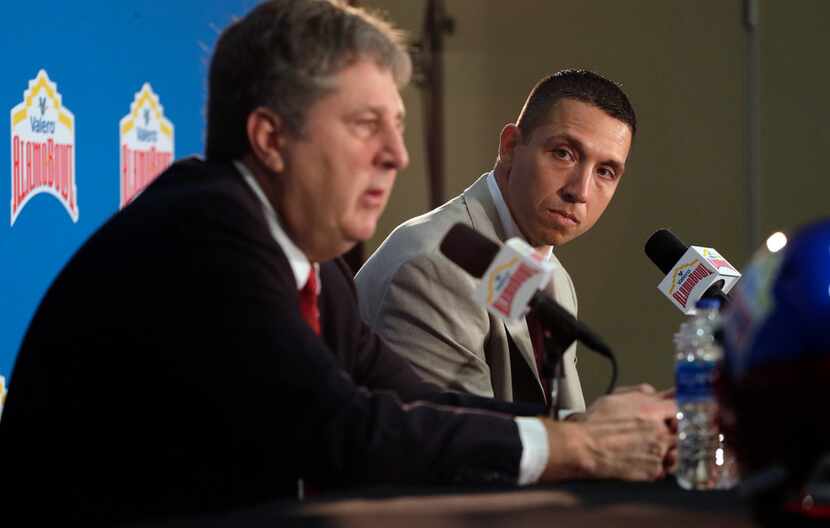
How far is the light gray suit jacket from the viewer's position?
2.41 metres

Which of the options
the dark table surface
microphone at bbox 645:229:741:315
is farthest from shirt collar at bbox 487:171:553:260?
the dark table surface

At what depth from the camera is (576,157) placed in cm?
277

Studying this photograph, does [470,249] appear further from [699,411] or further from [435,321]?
[435,321]

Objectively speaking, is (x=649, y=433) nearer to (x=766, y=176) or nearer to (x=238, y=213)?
(x=238, y=213)

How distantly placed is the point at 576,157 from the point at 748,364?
1.62 metres

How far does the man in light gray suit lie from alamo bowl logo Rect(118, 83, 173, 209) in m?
0.69

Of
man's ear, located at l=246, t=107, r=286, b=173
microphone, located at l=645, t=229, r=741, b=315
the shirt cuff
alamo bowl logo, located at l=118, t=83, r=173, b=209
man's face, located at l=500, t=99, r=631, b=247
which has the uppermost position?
alamo bowl logo, located at l=118, t=83, r=173, b=209

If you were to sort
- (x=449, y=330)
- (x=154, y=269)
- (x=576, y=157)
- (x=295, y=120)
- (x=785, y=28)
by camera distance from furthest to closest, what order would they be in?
(x=785, y=28)
(x=576, y=157)
(x=449, y=330)
(x=295, y=120)
(x=154, y=269)

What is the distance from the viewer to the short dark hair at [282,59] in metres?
1.68

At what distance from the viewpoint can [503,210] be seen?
2.76m

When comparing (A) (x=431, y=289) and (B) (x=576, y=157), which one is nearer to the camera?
(A) (x=431, y=289)

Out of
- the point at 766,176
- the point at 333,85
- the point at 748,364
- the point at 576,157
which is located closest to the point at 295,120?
the point at 333,85

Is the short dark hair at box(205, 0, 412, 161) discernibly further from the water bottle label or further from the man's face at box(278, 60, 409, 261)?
the water bottle label

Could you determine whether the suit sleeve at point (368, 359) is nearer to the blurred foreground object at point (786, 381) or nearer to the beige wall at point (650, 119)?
the blurred foreground object at point (786, 381)
